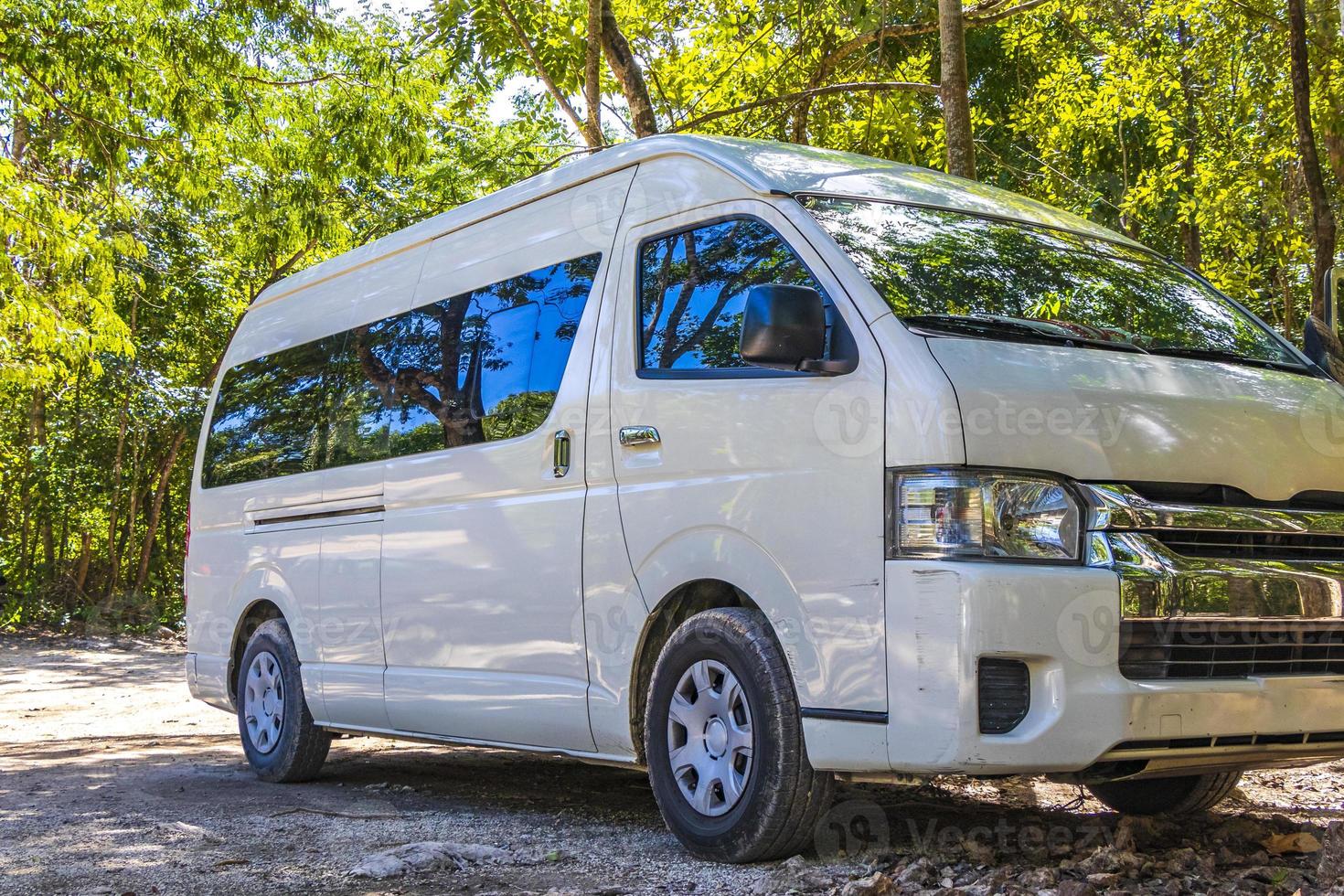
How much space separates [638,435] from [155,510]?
16272 millimetres

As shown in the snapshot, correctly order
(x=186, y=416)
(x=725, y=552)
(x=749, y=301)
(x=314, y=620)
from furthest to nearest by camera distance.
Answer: (x=186, y=416) < (x=314, y=620) < (x=725, y=552) < (x=749, y=301)

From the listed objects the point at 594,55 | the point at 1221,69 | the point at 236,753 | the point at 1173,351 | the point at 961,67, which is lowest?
the point at 236,753

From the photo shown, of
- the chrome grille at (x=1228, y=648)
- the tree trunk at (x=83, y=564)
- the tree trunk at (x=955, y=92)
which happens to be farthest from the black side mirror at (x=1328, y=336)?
the tree trunk at (x=83, y=564)

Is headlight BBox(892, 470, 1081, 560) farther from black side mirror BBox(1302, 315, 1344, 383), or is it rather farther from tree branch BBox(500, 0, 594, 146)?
tree branch BBox(500, 0, 594, 146)

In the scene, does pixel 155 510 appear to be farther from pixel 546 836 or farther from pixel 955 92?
pixel 546 836

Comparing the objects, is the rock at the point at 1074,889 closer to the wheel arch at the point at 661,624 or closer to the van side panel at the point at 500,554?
the wheel arch at the point at 661,624

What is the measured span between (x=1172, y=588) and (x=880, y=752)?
0.91 meters

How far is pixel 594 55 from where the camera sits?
10.5m

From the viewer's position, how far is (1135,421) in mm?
4035

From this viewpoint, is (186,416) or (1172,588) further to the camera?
(186,416)

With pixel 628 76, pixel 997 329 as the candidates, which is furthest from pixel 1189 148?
pixel 997 329

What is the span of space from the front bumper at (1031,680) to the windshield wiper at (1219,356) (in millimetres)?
1066

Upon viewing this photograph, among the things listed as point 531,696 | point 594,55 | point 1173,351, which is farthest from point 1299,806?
point 594,55

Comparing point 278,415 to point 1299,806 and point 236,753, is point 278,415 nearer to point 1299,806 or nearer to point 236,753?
point 236,753
